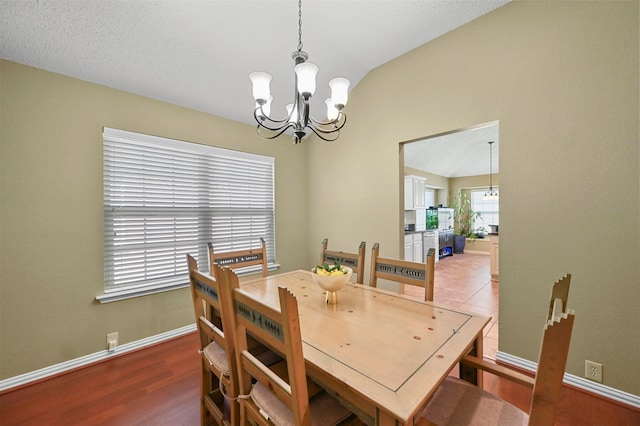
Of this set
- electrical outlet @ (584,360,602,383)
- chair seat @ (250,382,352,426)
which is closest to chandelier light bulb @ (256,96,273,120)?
chair seat @ (250,382,352,426)

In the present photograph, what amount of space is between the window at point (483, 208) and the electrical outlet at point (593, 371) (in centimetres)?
739

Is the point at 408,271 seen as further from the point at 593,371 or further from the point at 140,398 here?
the point at 140,398

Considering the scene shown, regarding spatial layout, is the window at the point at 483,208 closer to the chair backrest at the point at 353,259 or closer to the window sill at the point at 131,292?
the chair backrest at the point at 353,259

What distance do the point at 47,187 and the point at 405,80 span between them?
138 inches

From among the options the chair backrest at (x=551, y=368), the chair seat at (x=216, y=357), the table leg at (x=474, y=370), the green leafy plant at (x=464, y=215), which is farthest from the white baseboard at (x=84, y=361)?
the green leafy plant at (x=464, y=215)

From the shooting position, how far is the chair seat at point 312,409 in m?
1.06

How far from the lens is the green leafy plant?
8586 mm

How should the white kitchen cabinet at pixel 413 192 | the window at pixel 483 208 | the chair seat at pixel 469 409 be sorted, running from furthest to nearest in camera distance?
1. the window at pixel 483 208
2. the white kitchen cabinet at pixel 413 192
3. the chair seat at pixel 469 409

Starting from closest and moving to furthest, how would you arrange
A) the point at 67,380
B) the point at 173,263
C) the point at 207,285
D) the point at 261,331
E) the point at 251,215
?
the point at 261,331, the point at 207,285, the point at 67,380, the point at 173,263, the point at 251,215

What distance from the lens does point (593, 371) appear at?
1.88m

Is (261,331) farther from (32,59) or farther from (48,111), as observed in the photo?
(32,59)

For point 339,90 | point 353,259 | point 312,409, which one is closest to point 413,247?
point 353,259

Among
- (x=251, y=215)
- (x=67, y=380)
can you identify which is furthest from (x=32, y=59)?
(x=67, y=380)

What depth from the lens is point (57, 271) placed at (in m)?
2.17
